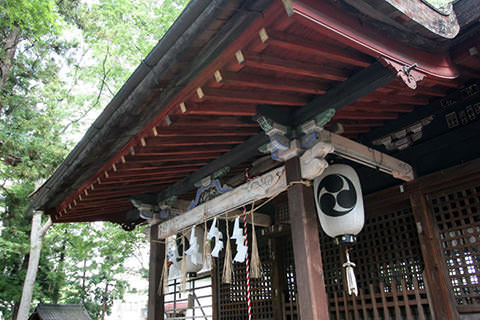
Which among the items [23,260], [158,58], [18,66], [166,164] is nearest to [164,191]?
[166,164]

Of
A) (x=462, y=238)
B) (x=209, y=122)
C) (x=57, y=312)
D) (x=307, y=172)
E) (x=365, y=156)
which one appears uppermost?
(x=209, y=122)

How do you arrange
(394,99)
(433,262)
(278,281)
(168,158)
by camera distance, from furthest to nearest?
(278,281), (168,158), (433,262), (394,99)

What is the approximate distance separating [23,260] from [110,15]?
10043 millimetres

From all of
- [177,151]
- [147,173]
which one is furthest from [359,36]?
[147,173]

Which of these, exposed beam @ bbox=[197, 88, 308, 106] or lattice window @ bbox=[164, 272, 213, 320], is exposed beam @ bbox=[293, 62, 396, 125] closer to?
exposed beam @ bbox=[197, 88, 308, 106]

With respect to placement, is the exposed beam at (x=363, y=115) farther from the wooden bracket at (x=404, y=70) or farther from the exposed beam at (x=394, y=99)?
the wooden bracket at (x=404, y=70)

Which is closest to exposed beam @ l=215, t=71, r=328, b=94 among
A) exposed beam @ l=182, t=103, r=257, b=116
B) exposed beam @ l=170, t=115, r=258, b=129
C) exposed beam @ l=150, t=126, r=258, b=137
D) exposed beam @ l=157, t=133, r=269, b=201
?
exposed beam @ l=182, t=103, r=257, b=116

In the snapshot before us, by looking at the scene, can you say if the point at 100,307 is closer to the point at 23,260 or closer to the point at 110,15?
the point at 23,260

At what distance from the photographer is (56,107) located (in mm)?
13609

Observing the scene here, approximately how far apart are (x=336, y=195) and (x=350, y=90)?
4.33 feet

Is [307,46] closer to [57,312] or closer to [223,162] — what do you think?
[223,162]

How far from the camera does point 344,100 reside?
11.0ft

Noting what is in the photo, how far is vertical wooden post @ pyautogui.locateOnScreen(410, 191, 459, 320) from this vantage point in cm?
409

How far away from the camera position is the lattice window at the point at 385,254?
185 inches
